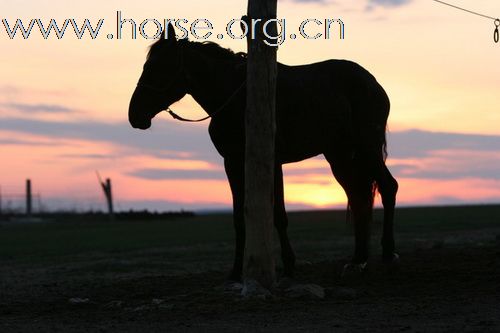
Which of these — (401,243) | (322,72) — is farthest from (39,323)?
(401,243)

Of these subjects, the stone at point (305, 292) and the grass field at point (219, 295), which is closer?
the grass field at point (219, 295)

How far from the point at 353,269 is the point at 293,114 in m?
2.31

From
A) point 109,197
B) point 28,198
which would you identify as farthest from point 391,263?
point 28,198

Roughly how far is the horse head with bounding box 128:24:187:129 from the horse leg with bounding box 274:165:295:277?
1.57 meters

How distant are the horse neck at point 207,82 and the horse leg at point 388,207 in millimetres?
2646

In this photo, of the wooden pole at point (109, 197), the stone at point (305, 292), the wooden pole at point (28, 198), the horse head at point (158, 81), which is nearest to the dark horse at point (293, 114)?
the horse head at point (158, 81)

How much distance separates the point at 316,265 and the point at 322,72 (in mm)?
3011

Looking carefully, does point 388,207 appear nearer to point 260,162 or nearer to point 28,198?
point 260,162

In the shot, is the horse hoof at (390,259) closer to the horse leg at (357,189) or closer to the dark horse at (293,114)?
the dark horse at (293,114)

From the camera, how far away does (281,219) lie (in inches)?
376

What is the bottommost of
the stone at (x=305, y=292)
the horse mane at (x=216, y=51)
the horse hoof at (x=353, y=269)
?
the stone at (x=305, y=292)

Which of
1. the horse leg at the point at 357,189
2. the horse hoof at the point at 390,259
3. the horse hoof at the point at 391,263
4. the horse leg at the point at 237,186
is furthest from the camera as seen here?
the horse leg at the point at 357,189

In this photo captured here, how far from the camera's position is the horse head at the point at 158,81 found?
9.09 metres

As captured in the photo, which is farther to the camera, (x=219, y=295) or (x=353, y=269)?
(x=353, y=269)
